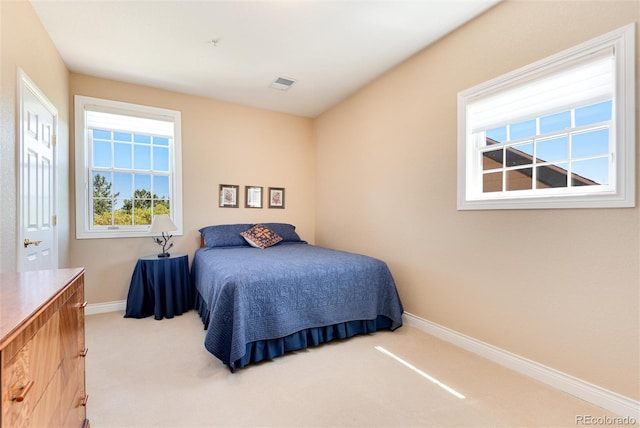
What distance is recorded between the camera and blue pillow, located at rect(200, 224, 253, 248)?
3748mm

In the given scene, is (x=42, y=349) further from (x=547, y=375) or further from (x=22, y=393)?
(x=547, y=375)

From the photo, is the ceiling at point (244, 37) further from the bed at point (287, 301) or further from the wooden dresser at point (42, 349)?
the wooden dresser at point (42, 349)

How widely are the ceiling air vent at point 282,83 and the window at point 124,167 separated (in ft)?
4.48

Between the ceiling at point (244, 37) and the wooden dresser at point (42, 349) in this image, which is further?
the ceiling at point (244, 37)

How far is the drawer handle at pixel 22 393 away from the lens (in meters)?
0.68

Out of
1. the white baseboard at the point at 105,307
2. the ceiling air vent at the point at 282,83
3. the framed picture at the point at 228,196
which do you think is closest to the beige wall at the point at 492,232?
the ceiling air vent at the point at 282,83

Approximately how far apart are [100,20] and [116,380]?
2.81 metres

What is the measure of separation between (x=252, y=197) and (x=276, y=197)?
0.38 meters

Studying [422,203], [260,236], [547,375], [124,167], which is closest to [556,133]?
[422,203]

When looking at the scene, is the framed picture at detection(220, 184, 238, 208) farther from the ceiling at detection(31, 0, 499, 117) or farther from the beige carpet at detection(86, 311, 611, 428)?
the beige carpet at detection(86, 311, 611, 428)

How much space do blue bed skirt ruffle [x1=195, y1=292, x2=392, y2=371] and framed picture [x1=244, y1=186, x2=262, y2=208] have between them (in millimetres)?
1763

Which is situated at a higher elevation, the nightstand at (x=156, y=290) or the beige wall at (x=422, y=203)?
the beige wall at (x=422, y=203)

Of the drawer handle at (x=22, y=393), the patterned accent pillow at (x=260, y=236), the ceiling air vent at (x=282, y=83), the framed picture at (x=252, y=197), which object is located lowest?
the drawer handle at (x=22, y=393)

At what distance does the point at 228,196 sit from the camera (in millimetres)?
4188
